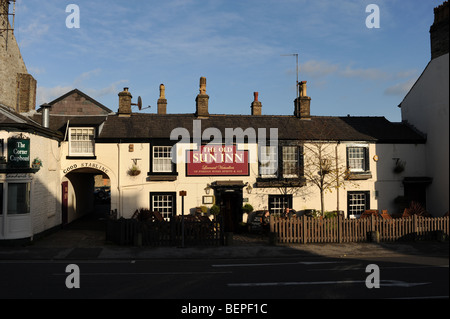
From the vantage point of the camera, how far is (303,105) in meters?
23.8

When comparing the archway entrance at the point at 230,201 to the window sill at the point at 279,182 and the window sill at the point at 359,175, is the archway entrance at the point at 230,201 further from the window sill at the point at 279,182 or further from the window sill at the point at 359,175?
the window sill at the point at 359,175

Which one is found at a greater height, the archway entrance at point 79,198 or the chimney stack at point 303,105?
the chimney stack at point 303,105

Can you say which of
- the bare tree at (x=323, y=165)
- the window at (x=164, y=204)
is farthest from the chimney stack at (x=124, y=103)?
the bare tree at (x=323, y=165)

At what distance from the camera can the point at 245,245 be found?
1642 centimetres

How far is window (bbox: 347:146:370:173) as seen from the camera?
70.7 ft

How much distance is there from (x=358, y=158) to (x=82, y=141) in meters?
17.7

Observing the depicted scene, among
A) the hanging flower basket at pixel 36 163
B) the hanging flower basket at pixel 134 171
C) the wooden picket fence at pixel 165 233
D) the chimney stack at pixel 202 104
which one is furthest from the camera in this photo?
the chimney stack at pixel 202 104

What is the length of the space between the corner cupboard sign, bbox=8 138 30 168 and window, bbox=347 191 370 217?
60.9ft

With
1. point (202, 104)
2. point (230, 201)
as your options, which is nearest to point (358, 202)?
point (230, 201)

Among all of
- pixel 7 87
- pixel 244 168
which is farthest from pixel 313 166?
pixel 7 87

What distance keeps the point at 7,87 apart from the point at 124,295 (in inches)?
750

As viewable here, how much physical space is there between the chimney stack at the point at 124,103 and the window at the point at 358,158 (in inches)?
592

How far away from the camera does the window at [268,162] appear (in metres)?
21.0

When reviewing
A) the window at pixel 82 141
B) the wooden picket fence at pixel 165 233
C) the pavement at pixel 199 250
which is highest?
the window at pixel 82 141
